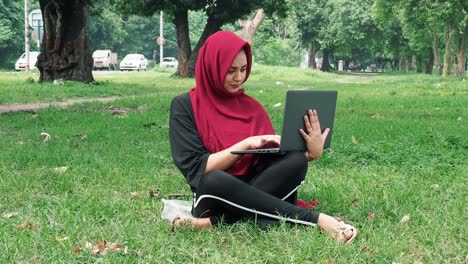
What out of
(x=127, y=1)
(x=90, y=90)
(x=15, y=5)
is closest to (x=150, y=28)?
(x=15, y=5)

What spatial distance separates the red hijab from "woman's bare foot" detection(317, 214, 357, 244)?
0.59 metres

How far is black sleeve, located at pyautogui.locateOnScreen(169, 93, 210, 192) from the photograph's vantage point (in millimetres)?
3629

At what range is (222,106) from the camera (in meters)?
3.70

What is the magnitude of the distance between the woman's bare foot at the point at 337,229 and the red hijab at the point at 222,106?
0.59m

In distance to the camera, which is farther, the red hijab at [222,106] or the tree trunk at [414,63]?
the tree trunk at [414,63]

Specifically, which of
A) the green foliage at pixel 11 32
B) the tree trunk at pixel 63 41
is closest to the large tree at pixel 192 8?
the tree trunk at pixel 63 41

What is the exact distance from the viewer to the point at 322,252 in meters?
3.20

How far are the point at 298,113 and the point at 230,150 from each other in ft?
1.35

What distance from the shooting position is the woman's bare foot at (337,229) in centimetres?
338

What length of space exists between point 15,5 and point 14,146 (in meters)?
44.2

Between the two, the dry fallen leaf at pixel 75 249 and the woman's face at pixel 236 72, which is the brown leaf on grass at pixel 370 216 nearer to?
the woman's face at pixel 236 72

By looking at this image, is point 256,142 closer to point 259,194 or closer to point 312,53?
point 259,194

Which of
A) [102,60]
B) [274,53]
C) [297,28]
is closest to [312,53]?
[297,28]

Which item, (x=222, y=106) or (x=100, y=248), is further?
(x=222, y=106)
